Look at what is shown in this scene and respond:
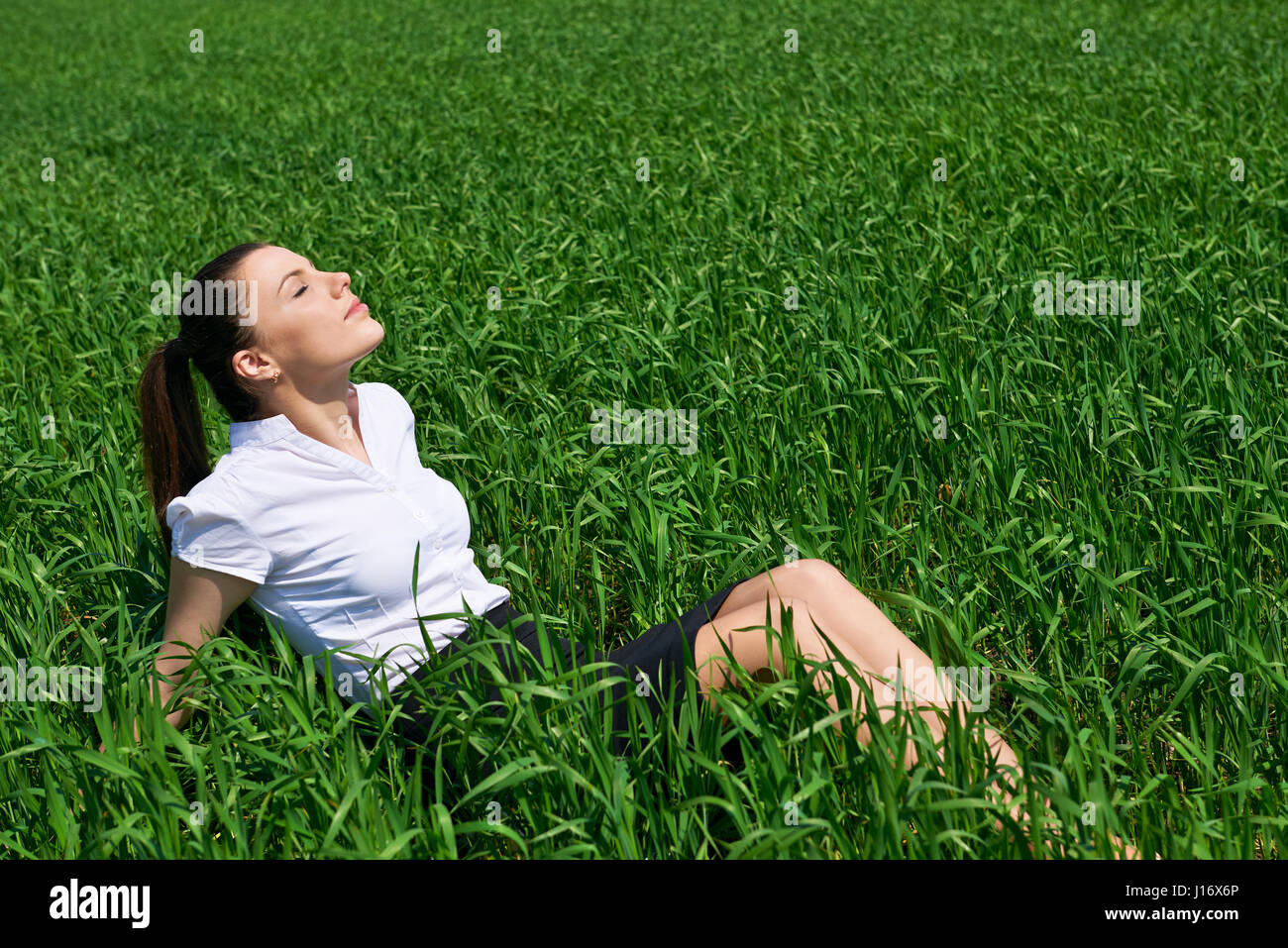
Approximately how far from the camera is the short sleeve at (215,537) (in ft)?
7.70

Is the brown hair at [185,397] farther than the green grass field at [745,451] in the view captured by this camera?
Yes

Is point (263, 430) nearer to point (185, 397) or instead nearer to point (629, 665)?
point (185, 397)

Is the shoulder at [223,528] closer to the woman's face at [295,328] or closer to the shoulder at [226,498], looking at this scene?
the shoulder at [226,498]

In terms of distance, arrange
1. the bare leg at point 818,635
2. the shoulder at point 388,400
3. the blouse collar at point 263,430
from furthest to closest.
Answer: the shoulder at point 388,400 → the blouse collar at point 263,430 → the bare leg at point 818,635

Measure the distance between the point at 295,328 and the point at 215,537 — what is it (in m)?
0.53

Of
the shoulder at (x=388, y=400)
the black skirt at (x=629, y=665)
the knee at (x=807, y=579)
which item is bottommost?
the black skirt at (x=629, y=665)

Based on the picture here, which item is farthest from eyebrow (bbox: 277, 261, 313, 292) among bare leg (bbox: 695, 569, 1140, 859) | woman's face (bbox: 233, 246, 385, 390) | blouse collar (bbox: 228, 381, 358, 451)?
bare leg (bbox: 695, 569, 1140, 859)

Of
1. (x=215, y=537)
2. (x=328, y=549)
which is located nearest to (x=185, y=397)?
(x=215, y=537)

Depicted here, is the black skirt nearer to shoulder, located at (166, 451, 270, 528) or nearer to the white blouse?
the white blouse

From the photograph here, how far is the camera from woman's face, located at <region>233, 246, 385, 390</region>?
257 centimetres

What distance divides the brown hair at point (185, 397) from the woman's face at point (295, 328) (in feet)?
0.16

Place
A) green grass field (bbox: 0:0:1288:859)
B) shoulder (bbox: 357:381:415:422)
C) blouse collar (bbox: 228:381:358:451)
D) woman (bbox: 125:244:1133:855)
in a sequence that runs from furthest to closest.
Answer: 1. shoulder (bbox: 357:381:415:422)
2. blouse collar (bbox: 228:381:358:451)
3. woman (bbox: 125:244:1133:855)
4. green grass field (bbox: 0:0:1288:859)

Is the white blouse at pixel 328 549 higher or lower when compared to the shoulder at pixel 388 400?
lower

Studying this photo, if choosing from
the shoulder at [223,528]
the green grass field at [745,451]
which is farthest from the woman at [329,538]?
the green grass field at [745,451]
